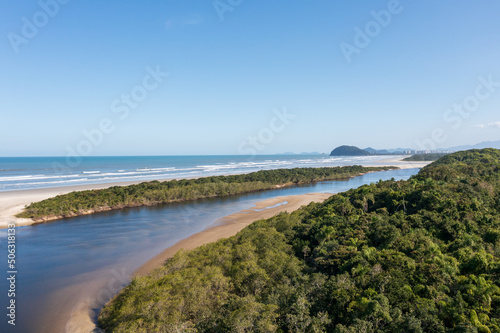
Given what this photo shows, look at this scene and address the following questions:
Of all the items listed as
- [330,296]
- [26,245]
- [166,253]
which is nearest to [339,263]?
[330,296]

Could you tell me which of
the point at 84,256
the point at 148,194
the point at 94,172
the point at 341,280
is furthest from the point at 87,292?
the point at 94,172

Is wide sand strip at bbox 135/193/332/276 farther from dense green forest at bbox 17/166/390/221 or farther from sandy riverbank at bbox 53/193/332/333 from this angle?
dense green forest at bbox 17/166/390/221

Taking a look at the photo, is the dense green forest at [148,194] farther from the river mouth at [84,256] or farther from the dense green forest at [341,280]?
the dense green forest at [341,280]

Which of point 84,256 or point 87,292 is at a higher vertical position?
point 84,256

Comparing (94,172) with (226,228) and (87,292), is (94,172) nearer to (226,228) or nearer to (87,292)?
(226,228)

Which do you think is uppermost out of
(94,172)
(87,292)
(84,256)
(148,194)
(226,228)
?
(94,172)

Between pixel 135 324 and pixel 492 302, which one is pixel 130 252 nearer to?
pixel 135 324

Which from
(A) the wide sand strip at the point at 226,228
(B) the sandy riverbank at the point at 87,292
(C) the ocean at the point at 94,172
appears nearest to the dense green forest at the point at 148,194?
(A) the wide sand strip at the point at 226,228

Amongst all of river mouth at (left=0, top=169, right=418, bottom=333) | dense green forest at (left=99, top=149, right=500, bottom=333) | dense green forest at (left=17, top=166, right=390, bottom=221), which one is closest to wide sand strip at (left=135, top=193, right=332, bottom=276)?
river mouth at (left=0, top=169, right=418, bottom=333)
